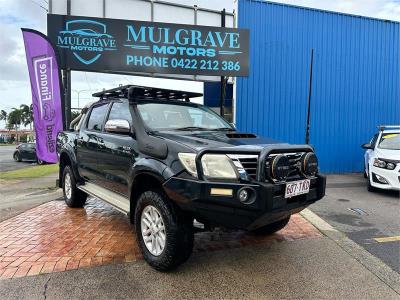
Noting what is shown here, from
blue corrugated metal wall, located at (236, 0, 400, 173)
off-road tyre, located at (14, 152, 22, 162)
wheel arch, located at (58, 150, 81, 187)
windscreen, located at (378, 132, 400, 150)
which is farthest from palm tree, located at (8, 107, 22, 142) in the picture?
windscreen, located at (378, 132, 400, 150)

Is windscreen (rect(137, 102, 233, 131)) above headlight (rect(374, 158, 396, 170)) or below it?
above

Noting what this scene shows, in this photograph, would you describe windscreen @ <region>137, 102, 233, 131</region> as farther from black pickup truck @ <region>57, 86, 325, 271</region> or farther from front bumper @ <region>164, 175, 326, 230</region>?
front bumper @ <region>164, 175, 326, 230</region>

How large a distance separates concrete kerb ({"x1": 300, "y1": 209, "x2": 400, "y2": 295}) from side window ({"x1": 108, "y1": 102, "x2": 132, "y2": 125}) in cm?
314

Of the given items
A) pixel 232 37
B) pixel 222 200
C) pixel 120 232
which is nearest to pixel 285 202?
pixel 222 200

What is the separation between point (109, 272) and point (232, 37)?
6889mm

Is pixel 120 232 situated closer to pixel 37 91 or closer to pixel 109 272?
pixel 109 272

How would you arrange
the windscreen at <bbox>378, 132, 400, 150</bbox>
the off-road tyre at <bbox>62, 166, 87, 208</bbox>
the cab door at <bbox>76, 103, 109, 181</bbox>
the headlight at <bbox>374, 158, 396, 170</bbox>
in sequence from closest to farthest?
1. the cab door at <bbox>76, 103, 109, 181</bbox>
2. the off-road tyre at <bbox>62, 166, 87, 208</bbox>
3. the headlight at <bbox>374, 158, 396, 170</bbox>
4. the windscreen at <bbox>378, 132, 400, 150</bbox>

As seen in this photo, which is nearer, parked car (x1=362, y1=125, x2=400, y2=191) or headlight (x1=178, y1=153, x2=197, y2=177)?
headlight (x1=178, y1=153, x2=197, y2=177)

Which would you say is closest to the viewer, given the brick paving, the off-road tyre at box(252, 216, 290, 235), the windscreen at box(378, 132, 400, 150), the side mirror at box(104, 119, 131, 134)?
the brick paving

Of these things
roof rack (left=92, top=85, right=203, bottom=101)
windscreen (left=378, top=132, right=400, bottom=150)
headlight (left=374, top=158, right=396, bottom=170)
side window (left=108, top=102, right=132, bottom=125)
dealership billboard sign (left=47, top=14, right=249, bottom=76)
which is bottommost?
headlight (left=374, top=158, right=396, bottom=170)

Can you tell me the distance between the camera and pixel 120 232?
5.08 m

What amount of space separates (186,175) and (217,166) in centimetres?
30

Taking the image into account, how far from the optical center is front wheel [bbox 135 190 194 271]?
11.6 ft

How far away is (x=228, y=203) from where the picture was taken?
128 inches
